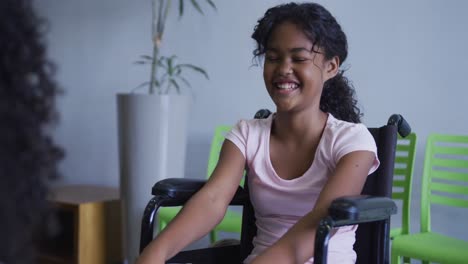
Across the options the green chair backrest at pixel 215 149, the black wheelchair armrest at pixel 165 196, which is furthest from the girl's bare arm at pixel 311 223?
the green chair backrest at pixel 215 149

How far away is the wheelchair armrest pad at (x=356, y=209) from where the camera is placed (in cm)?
103

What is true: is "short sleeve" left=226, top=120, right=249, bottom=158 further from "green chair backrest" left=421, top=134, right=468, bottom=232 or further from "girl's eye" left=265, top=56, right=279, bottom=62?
"green chair backrest" left=421, top=134, right=468, bottom=232

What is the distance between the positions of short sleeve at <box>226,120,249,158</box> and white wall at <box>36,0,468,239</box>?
671 millimetres

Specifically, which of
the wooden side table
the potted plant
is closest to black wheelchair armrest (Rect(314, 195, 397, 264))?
the potted plant

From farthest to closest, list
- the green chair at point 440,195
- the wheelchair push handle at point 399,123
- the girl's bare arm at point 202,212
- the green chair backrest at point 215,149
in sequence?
the green chair backrest at point 215,149
the green chair at point 440,195
the wheelchair push handle at point 399,123
the girl's bare arm at point 202,212

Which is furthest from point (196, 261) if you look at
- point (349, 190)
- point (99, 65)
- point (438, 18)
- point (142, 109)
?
point (99, 65)

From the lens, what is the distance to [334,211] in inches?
40.9

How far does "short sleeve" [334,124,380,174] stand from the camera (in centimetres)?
126

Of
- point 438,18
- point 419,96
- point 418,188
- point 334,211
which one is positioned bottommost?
point 418,188

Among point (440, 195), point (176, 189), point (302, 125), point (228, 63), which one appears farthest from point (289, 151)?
point (228, 63)

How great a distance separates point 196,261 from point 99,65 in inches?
95.9

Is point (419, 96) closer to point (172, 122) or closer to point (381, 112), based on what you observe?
point (381, 112)

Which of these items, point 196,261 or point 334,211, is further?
point 196,261

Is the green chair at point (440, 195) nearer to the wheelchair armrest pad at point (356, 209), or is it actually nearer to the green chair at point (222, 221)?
the green chair at point (222, 221)
